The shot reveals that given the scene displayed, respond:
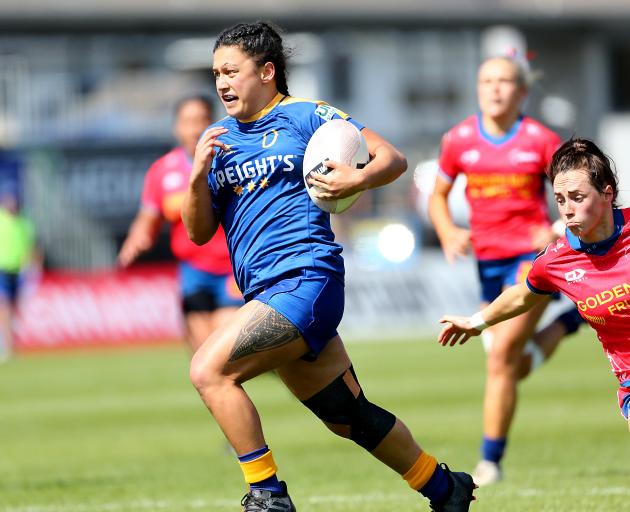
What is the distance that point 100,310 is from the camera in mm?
22344

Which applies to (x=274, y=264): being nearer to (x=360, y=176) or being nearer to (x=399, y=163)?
(x=360, y=176)

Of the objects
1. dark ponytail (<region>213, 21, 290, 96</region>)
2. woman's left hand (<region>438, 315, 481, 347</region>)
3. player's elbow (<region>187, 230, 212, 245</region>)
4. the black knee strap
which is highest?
dark ponytail (<region>213, 21, 290, 96</region>)

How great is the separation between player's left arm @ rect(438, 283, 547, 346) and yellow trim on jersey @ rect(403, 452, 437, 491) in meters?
0.54

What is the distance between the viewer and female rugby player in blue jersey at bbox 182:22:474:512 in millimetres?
5555

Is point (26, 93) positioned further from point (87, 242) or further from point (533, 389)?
point (533, 389)

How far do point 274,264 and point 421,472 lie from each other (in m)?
1.16

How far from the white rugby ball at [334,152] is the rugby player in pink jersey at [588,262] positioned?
0.74 m

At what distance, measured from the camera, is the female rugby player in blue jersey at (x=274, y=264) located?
5.55 metres

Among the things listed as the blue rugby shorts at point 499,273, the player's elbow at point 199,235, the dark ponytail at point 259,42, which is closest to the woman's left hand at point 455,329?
the player's elbow at point 199,235

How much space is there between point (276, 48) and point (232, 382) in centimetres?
148

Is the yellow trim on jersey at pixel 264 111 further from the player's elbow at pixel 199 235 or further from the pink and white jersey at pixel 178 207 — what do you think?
the pink and white jersey at pixel 178 207

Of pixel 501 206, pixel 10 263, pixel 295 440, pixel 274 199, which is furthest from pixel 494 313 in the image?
pixel 10 263

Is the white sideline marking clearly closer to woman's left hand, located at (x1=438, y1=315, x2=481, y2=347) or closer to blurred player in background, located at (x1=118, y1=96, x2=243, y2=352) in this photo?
woman's left hand, located at (x1=438, y1=315, x2=481, y2=347)

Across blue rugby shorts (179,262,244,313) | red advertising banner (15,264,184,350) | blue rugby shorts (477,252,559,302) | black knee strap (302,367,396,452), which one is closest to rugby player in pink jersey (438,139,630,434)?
black knee strap (302,367,396,452)
